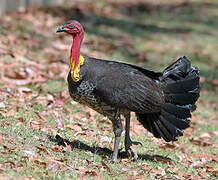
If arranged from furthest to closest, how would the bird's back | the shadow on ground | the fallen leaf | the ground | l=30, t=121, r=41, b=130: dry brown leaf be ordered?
1. the fallen leaf
2. l=30, t=121, r=41, b=130: dry brown leaf
3. the shadow on ground
4. the bird's back
5. the ground

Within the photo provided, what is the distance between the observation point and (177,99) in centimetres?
712

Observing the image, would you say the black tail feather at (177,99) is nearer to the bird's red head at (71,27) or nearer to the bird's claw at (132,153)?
the bird's claw at (132,153)

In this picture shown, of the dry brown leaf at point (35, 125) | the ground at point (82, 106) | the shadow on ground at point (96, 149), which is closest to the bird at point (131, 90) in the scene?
the shadow on ground at point (96, 149)

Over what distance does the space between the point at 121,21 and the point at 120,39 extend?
85.0 inches

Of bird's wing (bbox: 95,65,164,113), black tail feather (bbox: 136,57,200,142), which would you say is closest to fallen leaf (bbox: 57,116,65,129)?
black tail feather (bbox: 136,57,200,142)

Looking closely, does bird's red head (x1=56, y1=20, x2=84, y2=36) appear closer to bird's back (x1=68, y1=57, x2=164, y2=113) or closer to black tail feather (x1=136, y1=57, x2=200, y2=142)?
bird's back (x1=68, y1=57, x2=164, y2=113)

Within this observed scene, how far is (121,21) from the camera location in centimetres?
1739

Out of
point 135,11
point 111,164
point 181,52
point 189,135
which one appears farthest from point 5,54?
point 135,11

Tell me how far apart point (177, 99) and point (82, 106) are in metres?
2.72

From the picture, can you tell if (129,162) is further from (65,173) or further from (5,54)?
(5,54)

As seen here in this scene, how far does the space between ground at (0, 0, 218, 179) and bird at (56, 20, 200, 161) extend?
586mm

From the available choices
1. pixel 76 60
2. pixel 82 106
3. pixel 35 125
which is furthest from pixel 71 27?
pixel 82 106

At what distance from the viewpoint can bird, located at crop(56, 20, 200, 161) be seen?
6.46 meters

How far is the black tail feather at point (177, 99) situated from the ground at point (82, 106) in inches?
22.9
